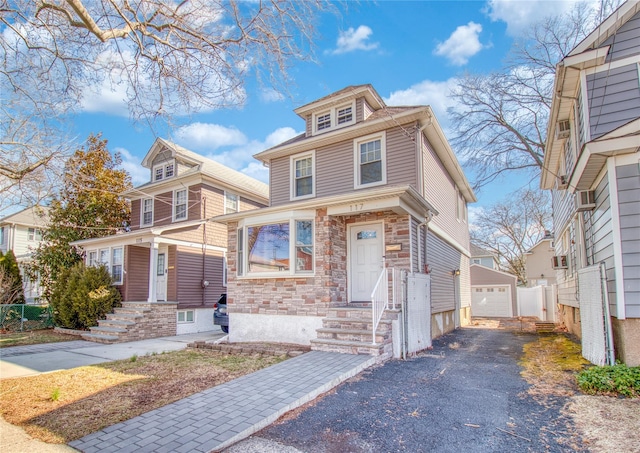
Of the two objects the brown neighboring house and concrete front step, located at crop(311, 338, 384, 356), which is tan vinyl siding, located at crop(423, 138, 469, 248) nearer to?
concrete front step, located at crop(311, 338, 384, 356)

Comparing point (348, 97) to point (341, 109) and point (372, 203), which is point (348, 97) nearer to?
point (341, 109)

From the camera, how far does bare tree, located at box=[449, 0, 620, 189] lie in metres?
14.3

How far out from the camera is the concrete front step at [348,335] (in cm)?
731

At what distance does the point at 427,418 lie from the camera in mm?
4199

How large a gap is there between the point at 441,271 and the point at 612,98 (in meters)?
6.23

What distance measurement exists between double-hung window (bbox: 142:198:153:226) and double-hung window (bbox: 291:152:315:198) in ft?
26.3

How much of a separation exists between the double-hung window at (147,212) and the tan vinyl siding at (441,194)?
1207 cm

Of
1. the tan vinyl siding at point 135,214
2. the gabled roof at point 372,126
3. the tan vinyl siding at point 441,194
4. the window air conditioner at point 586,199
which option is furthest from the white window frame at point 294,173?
the tan vinyl siding at point 135,214

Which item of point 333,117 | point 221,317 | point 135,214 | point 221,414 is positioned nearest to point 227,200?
point 135,214

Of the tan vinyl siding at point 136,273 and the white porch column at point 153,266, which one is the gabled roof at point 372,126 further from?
the tan vinyl siding at point 136,273

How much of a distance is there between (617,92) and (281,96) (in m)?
6.16

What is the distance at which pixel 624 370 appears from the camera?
207 inches

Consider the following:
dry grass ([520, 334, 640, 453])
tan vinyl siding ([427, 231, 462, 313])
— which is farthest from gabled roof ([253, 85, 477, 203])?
dry grass ([520, 334, 640, 453])

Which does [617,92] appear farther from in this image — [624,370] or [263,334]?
[263,334]
